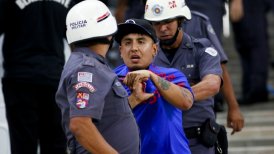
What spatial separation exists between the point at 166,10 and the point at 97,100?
5.63 feet

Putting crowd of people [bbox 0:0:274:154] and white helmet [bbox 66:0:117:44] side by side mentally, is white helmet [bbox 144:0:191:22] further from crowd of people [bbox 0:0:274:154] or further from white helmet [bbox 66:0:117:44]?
white helmet [bbox 66:0:117:44]

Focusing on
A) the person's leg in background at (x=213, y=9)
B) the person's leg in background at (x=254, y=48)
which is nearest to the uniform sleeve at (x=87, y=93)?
the person's leg in background at (x=213, y=9)

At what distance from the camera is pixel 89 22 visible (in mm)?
5391

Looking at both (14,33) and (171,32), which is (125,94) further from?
(14,33)

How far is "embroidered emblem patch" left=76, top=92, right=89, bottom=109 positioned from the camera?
17.0 ft

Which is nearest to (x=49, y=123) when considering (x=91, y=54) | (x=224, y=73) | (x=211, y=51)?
(x=224, y=73)

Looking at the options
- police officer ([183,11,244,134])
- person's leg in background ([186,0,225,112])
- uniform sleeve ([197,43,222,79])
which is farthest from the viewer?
person's leg in background ([186,0,225,112])

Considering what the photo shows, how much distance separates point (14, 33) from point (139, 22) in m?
1.91

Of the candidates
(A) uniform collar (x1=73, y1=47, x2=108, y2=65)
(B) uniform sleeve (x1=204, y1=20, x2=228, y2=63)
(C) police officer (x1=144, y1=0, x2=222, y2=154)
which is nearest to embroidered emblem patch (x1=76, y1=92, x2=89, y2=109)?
(A) uniform collar (x1=73, y1=47, x2=108, y2=65)

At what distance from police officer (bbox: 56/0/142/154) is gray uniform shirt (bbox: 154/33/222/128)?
128 centimetres

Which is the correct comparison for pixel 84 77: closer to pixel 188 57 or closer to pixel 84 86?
pixel 84 86

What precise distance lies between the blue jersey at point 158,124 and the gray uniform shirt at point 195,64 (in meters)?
0.72

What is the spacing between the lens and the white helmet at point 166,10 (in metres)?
6.77

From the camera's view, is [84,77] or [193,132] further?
[193,132]
